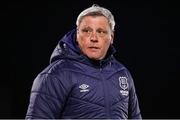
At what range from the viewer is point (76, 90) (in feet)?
7.39

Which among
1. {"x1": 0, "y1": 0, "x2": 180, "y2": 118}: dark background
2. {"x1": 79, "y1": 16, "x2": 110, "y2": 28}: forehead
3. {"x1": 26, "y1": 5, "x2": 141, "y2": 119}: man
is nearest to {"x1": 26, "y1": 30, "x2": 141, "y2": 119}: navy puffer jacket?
{"x1": 26, "y1": 5, "x2": 141, "y2": 119}: man

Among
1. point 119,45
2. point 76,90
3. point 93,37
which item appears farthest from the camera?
point 119,45

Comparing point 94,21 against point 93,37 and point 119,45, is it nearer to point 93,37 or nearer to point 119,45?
point 93,37

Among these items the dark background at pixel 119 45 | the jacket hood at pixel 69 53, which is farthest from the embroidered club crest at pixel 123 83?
the dark background at pixel 119 45

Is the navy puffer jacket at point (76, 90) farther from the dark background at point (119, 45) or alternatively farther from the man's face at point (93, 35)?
the dark background at point (119, 45)

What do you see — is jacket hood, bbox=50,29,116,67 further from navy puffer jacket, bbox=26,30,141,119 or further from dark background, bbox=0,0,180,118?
dark background, bbox=0,0,180,118

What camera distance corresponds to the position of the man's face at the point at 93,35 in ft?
7.80

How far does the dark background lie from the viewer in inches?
181

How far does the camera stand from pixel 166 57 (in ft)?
16.0

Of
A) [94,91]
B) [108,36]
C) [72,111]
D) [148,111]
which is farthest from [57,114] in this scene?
[148,111]

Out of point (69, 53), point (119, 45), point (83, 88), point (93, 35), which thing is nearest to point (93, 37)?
point (93, 35)

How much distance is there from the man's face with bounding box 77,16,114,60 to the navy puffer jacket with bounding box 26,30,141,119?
0.13 ft

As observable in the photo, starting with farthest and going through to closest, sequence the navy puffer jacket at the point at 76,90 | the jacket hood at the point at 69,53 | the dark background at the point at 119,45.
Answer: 1. the dark background at the point at 119,45
2. the jacket hood at the point at 69,53
3. the navy puffer jacket at the point at 76,90

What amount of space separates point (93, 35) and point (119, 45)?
2406 mm
